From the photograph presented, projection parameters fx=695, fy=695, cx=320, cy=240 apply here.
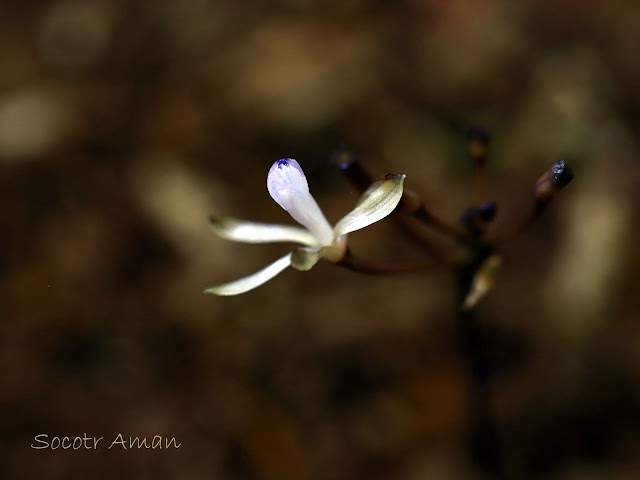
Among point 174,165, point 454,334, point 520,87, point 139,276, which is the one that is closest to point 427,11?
point 520,87

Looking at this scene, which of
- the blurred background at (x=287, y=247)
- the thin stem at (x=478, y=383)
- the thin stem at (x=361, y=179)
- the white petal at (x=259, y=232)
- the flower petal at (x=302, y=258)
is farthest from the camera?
the blurred background at (x=287, y=247)

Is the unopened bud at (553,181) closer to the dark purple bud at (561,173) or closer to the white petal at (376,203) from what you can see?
the dark purple bud at (561,173)

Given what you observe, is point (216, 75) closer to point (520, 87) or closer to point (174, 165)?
point (174, 165)

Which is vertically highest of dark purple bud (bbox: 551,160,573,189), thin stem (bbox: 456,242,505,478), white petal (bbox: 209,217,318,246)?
dark purple bud (bbox: 551,160,573,189)

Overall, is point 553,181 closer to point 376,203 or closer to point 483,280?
point 483,280

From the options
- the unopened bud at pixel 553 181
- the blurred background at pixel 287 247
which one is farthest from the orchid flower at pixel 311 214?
the blurred background at pixel 287 247

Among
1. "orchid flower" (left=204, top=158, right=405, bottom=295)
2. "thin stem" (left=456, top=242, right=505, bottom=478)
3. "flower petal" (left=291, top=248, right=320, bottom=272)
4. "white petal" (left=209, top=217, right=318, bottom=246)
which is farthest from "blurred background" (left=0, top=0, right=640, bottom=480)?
"flower petal" (left=291, top=248, right=320, bottom=272)

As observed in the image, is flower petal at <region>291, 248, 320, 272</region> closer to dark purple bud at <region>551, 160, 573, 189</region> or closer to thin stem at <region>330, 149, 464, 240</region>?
thin stem at <region>330, 149, 464, 240</region>
